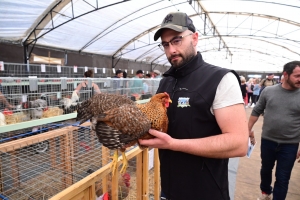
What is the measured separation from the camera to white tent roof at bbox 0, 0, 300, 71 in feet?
19.4

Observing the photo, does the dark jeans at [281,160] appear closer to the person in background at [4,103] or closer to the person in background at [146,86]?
the person in background at [146,86]

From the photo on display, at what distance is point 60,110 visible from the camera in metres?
3.15

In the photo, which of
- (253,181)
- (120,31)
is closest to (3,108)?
(253,181)

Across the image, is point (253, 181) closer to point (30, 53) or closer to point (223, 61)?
point (30, 53)

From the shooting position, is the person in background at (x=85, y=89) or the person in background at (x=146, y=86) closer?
the person in background at (x=85, y=89)

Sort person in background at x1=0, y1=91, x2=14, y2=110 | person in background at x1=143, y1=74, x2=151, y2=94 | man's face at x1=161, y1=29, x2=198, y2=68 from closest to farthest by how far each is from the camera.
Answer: man's face at x1=161, y1=29, x2=198, y2=68, person in background at x1=0, y1=91, x2=14, y2=110, person in background at x1=143, y1=74, x2=151, y2=94

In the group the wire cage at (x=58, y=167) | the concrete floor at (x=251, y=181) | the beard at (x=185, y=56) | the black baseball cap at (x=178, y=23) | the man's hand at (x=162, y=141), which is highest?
the black baseball cap at (x=178, y=23)

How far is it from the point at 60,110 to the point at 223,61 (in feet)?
76.7

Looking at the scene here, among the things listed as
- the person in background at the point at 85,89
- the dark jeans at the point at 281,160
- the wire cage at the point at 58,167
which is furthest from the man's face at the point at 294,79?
the person in background at the point at 85,89

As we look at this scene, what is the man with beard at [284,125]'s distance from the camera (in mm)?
2186

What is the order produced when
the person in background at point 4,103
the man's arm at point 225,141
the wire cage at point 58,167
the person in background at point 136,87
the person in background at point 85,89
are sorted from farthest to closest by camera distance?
the person in background at point 136,87, the person in background at point 85,89, the person in background at point 4,103, the wire cage at point 58,167, the man's arm at point 225,141

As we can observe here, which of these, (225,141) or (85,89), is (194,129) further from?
(85,89)

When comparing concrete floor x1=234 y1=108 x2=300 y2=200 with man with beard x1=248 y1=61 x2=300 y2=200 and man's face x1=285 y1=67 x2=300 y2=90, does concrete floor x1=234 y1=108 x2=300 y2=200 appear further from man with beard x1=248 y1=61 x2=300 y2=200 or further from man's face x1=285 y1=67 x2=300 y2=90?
man's face x1=285 y1=67 x2=300 y2=90

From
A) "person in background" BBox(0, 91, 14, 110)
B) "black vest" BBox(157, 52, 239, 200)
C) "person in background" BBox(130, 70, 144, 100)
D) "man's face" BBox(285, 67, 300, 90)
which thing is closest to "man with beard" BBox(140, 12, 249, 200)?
"black vest" BBox(157, 52, 239, 200)
